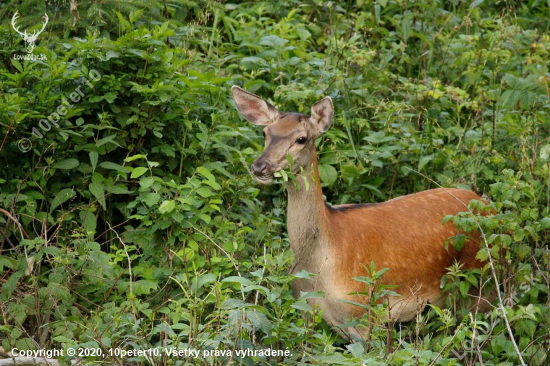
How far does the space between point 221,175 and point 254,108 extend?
25.8 inches

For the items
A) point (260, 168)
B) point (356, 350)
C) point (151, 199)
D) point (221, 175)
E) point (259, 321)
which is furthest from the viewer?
point (221, 175)

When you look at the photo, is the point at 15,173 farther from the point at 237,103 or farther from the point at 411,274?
the point at 411,274

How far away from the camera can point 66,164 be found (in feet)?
20.0

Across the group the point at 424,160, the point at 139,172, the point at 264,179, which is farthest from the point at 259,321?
the point at 424,160

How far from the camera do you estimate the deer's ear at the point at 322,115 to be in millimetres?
6020

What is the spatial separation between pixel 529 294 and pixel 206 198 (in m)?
2.25

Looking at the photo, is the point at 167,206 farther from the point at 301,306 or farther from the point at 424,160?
the point at 424,160

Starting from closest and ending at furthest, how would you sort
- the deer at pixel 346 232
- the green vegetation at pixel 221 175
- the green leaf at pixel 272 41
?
the green vegetation at pixel 221 175 < the deer at pixel 346 232 < the green leaf at pixel 272 41

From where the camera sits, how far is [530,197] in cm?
586

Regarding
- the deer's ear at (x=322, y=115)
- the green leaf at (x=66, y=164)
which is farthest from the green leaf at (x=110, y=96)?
the deer's ear at (x=322, y=115)

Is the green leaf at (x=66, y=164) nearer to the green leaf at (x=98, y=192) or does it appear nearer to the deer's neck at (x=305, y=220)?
the green leaf at (x=98, y=192)

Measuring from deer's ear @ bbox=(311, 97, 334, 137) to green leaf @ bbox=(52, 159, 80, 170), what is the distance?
5.43 ft

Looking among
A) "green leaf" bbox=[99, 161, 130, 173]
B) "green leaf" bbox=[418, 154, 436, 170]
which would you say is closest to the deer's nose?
"green leaf" bbox=[99, 161, 130, 173]

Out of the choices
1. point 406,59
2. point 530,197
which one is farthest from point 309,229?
point 406,59
